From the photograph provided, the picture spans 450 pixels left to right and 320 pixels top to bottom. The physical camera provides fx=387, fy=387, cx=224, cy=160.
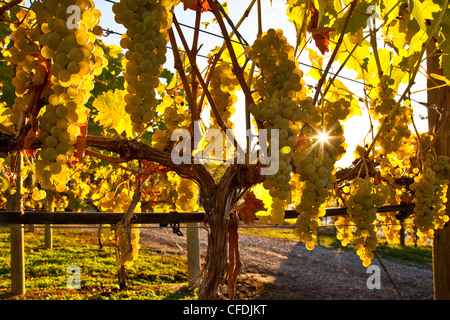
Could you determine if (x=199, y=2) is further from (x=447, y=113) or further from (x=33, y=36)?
(x=447, y=113)

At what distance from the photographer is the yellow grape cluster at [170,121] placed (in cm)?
94

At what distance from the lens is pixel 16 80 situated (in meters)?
0.63

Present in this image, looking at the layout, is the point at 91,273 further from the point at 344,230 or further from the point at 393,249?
the point at 393,249

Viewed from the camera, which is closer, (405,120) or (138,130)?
(138,130)

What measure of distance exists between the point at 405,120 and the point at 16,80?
1.35 m

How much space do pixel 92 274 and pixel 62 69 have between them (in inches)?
206

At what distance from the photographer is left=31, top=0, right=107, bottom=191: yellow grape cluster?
18.7 inches

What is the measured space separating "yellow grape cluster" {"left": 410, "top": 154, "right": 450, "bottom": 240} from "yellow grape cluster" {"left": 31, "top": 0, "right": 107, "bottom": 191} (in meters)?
1.40

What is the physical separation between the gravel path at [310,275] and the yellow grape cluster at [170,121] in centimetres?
374

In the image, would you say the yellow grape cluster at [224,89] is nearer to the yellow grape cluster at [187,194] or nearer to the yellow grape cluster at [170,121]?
the yellow grape cluster at [170,121]

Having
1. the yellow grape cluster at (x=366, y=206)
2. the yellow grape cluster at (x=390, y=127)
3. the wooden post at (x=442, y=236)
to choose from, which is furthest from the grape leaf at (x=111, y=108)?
the wooden post at (x=442, y=236)

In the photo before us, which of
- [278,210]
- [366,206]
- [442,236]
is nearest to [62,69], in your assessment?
[278,210]

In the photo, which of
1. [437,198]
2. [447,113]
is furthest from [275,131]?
[447,113]
